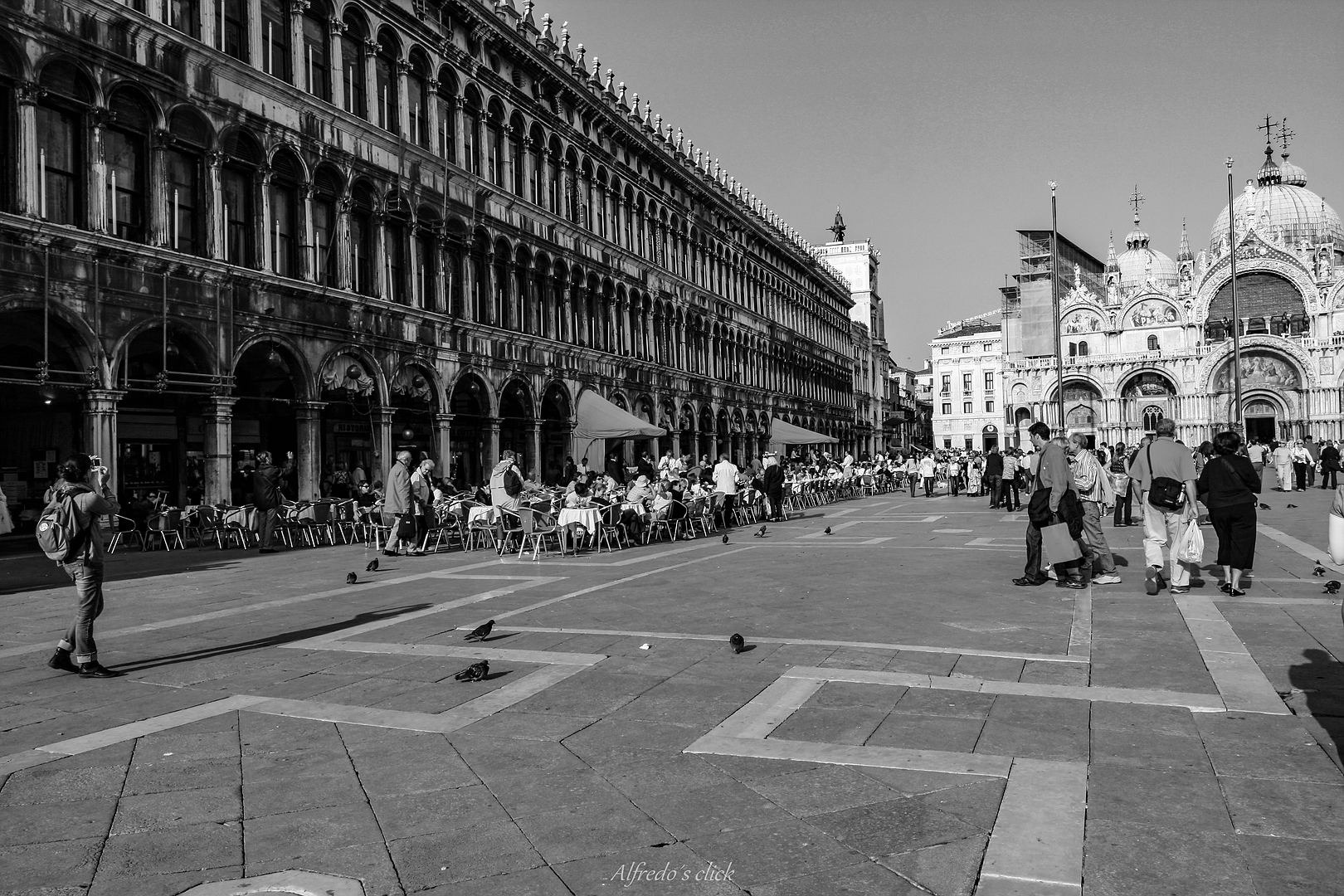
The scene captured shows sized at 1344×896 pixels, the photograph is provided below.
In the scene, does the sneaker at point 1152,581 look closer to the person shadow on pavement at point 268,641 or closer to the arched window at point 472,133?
the person shadow on pavement at point 268,641

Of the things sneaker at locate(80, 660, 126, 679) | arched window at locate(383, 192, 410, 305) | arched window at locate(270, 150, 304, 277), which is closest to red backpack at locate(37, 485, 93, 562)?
sneaker at locate(80, 660, 126, 679)

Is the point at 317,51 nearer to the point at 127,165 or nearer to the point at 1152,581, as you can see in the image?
the point at 127,165

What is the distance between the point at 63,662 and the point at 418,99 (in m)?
21.6

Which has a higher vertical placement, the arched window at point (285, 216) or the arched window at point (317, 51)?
the arched window at point (317, 51)

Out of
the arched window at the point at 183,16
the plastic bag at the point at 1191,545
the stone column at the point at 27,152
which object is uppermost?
the arched window at the point at 183,16

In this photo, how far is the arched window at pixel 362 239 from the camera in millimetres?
22969

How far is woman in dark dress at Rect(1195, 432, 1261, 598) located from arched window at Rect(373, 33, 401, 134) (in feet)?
68.2

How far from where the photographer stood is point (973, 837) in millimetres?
3814

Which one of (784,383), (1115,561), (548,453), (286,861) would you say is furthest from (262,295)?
(784,383)

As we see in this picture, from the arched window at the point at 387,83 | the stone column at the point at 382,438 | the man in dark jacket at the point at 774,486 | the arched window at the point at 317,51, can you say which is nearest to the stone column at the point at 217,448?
the stone column at the point at 382,438

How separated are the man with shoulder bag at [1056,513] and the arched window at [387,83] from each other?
1946cm

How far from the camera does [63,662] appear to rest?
727 centimetres

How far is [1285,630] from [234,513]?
16495 mm

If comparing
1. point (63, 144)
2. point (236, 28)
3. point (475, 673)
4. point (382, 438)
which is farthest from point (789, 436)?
point (475, 673)
